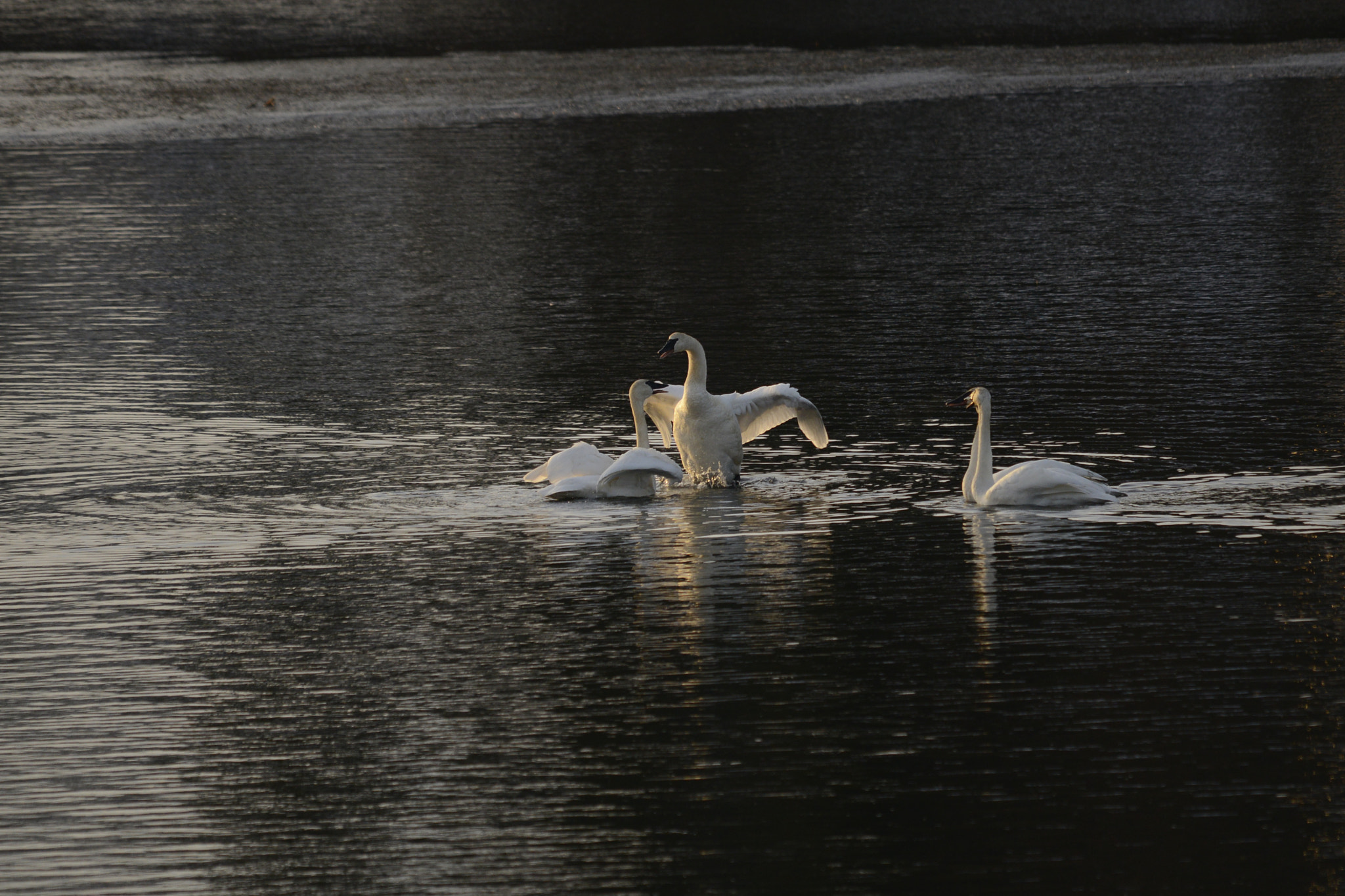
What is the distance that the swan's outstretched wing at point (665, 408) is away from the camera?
50.8 ft

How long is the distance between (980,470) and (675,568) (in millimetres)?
2434

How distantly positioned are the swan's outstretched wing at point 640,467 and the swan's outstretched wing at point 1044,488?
2.19 meters

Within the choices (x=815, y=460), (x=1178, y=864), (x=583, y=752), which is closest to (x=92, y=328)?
(x=815, y=460)

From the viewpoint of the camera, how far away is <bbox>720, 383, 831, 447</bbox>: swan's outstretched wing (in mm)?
14711

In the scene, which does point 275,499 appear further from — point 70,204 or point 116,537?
point 70,204

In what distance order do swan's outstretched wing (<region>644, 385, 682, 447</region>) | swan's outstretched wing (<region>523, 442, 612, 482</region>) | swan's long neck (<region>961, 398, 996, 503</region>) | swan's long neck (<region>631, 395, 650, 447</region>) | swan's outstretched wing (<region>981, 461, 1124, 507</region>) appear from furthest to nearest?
1. swan's outstretched wing (<region>644, 385, 682, 447</region>)
2. swan's long neck (<region>631, 395, 650, 447</region>)
3. swan's outstretched wing (<region>523, 442, 612, 482</region>)
4. swan's long neck (<region>961, 398, 996, 503</region>)
5. swan's outstretched wing (<region>981, 461, 1124, 507</region>)

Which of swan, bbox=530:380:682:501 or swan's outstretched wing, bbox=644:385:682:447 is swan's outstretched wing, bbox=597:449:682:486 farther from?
swan's outstretched wing, bbox=644:385:682:447

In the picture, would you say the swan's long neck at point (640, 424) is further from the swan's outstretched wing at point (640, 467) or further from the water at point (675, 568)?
the swan's outstretched wing at point (640, 467)

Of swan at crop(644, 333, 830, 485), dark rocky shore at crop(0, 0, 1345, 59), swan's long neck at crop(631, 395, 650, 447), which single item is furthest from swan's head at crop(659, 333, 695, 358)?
dark rocky shore at crop(0, 0, 1345, 59)

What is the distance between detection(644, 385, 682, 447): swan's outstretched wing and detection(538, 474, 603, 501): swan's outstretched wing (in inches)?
63.9

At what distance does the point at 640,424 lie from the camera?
14930 millimetres

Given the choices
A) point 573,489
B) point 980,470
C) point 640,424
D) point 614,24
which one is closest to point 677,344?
point 640,424

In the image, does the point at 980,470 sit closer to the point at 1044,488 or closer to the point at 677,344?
the point at 1044,488

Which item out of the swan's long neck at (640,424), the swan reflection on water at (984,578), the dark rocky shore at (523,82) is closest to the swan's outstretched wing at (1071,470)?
the swan reflection on water at (984,578)
